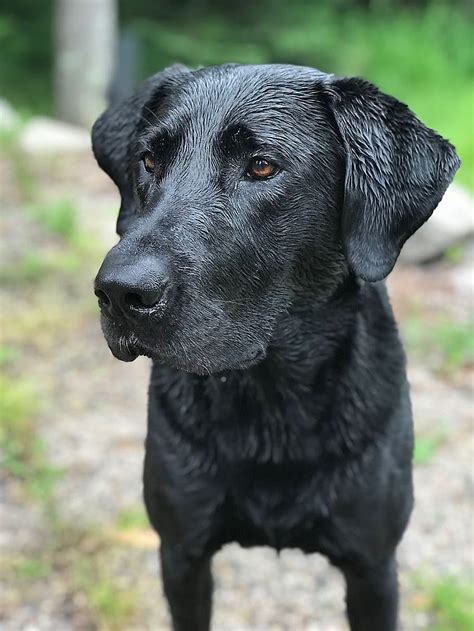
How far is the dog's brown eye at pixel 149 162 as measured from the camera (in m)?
2.12

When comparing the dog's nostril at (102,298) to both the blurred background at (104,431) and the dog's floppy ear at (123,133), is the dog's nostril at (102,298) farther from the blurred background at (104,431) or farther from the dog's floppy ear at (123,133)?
the blurred background at (104,431)

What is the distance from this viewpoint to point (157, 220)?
1.86 meters

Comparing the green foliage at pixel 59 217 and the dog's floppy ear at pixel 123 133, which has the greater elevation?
the dog's floppy ear at pixel 123 133

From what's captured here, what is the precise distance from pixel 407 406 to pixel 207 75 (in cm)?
105

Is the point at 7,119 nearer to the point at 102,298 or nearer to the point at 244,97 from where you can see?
the point at 244,97

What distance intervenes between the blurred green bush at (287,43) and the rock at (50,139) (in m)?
1.68

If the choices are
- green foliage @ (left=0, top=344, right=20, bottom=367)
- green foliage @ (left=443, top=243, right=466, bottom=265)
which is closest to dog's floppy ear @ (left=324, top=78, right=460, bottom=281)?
green foliage @ (left=0, top=344, right=20, bottom=367)

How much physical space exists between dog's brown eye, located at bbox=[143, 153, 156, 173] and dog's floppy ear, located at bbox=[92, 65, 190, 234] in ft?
0.84

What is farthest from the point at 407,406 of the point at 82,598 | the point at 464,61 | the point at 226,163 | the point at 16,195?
the point at 464,61

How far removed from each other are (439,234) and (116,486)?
306 cm

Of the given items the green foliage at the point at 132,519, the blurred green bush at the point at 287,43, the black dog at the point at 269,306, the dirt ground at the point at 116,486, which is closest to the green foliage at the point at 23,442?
the dirt ground at the point at 116,486

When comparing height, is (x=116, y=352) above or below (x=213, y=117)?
below

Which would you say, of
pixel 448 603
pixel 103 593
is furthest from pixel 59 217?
pixel 448 603

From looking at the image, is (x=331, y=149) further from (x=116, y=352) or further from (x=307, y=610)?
(x=307, y=610)
